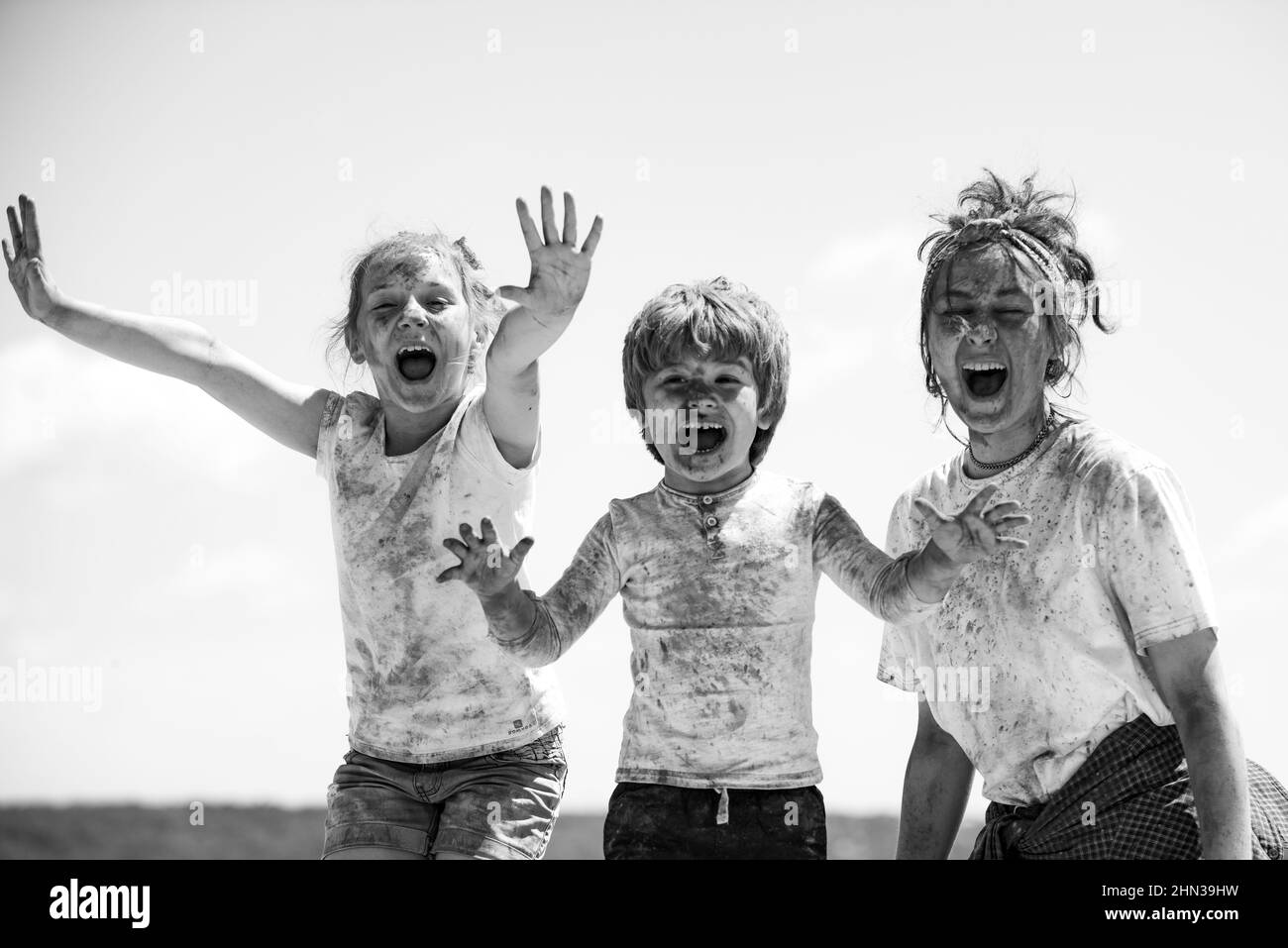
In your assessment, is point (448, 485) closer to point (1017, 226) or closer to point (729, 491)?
point (729, 491)

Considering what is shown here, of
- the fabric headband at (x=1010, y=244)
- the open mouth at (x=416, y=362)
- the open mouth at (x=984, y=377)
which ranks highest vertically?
the fabric headband at (x=1010, y=244)

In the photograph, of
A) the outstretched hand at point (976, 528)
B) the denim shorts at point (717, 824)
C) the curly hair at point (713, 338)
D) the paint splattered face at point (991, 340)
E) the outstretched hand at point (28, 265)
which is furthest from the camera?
the outstretched hand at point (28, 265)

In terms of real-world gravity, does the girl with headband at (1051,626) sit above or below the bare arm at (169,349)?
below

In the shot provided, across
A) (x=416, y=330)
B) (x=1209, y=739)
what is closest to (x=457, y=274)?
(x=416, y=330)

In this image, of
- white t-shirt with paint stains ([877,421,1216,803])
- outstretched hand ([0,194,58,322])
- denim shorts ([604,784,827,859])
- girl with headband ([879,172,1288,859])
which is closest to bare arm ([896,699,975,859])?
girl with headband ([879,172,1288,859])

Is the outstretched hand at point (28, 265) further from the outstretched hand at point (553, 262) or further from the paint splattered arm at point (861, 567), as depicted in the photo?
the paint splattered arm at point (861, 567)

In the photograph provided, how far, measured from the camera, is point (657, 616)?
14.8 feet

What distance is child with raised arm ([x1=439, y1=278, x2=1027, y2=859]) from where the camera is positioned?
169 inches

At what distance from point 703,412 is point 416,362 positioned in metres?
1.18

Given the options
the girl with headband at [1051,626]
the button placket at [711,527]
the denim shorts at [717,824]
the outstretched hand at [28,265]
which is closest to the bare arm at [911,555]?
the button placket at [711,527]

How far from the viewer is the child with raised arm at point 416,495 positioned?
4.90m

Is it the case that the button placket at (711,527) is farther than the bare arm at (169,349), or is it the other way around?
the bare arm at (169,349)

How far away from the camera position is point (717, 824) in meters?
4.28

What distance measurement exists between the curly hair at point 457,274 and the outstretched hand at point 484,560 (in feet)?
4.60
